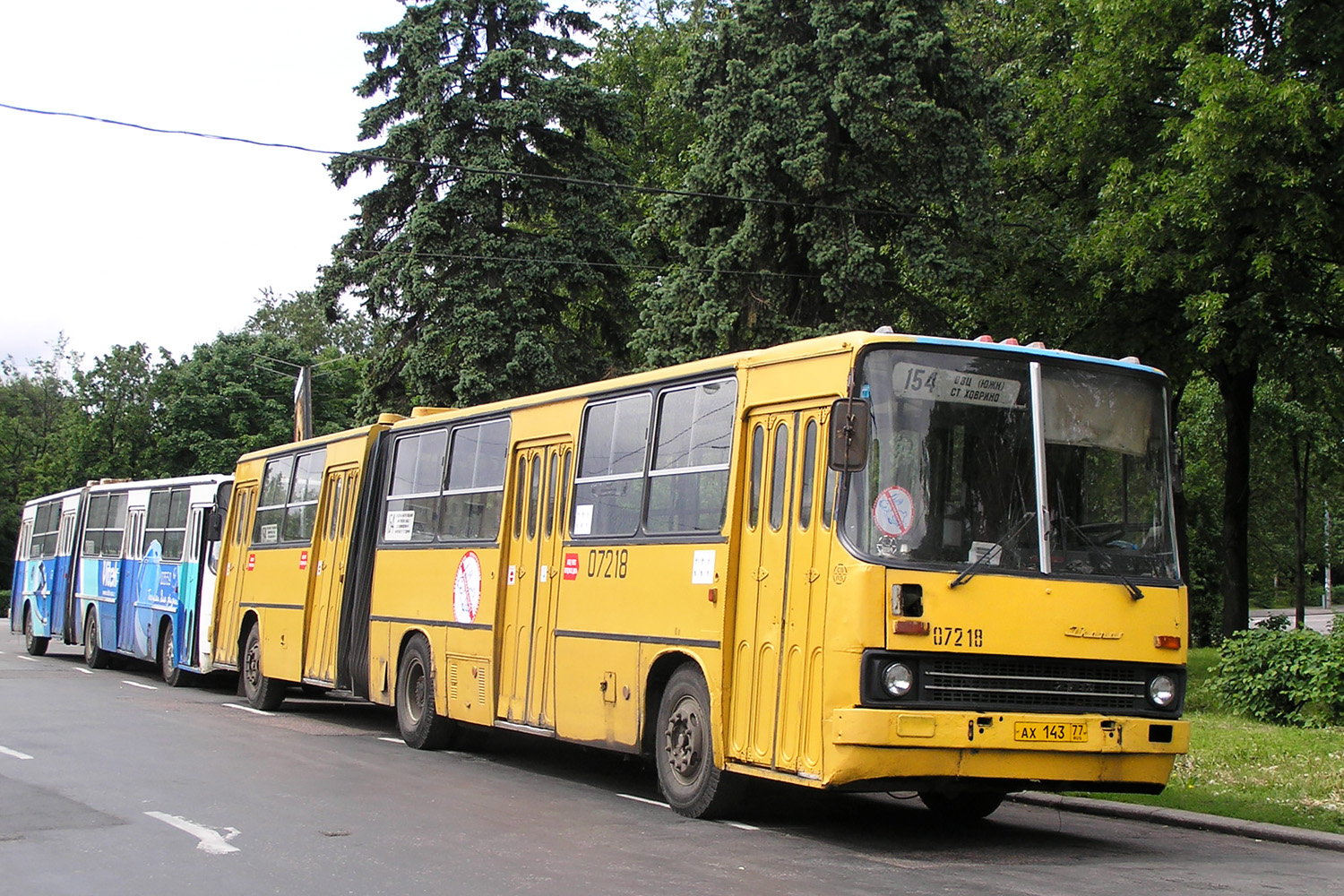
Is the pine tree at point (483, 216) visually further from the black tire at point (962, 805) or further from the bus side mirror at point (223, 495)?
the black tire at point (962, 805)

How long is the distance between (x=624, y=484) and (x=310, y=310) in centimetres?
8049

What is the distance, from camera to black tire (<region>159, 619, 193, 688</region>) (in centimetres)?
2422

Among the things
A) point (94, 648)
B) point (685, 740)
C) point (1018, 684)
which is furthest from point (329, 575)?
point (94, 648)

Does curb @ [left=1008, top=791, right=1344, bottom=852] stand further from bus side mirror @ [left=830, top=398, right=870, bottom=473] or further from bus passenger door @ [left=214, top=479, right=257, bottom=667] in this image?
bus passenger door @ [left=214, top=479, right=257, bottom=667]

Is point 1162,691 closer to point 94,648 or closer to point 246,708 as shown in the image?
point 246,708

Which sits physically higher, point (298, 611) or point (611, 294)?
point (611, 294)

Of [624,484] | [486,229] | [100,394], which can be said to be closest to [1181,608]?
[624,484]

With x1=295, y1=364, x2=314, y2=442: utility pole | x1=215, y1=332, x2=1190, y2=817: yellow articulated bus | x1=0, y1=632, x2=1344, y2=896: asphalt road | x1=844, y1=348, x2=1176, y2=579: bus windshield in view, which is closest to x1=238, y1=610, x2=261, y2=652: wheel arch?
x1=0, y1=632, x2=1344, y2=896: asphalt road

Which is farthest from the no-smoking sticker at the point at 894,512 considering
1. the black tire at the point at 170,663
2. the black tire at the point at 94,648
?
the black tire at the point at 94,648

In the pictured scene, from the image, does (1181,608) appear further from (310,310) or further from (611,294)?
(310,310)

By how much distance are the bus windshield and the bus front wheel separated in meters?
12.4

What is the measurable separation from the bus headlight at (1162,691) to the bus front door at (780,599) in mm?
2242

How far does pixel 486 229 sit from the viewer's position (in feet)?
110

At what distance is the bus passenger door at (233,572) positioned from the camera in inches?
848
